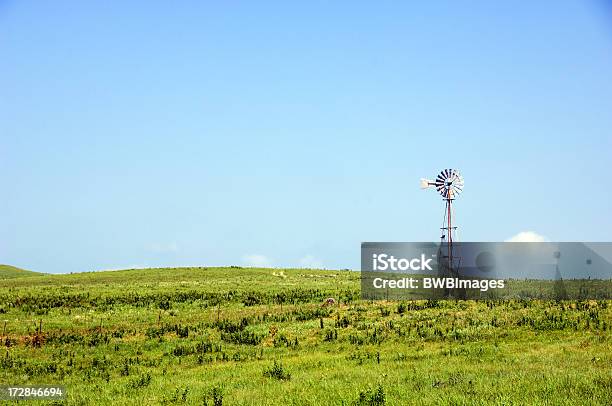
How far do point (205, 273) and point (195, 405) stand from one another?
80.0 meters

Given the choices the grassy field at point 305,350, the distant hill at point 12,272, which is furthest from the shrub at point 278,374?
the distant hill at point 12,272

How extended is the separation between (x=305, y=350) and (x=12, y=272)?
4663 inches

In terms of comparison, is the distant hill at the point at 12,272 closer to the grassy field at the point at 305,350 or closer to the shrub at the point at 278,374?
the grassy field at the point at 305,350

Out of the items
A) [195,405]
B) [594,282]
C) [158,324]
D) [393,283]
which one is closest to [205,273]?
[393,283]

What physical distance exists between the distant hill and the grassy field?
6788 cm

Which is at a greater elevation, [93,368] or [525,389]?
[525,389]

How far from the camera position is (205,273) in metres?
94.7

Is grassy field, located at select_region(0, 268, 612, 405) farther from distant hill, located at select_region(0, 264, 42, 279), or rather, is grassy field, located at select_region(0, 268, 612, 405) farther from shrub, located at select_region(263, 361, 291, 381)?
distant hill, located at select_region(0, 264, 42, 279)

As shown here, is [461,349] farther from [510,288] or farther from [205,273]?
[205,273]

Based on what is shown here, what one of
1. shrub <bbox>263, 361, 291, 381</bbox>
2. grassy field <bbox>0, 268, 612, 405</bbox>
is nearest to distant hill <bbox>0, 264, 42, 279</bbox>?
grassy field <bbox>0, 268, 612, 405</bbox>

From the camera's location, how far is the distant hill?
119062 millimetres

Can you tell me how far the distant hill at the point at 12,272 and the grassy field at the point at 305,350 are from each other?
2673 inches

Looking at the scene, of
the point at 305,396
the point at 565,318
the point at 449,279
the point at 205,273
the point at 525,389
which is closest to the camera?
the point at 525,389

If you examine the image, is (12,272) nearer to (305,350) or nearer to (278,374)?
(305,350)
